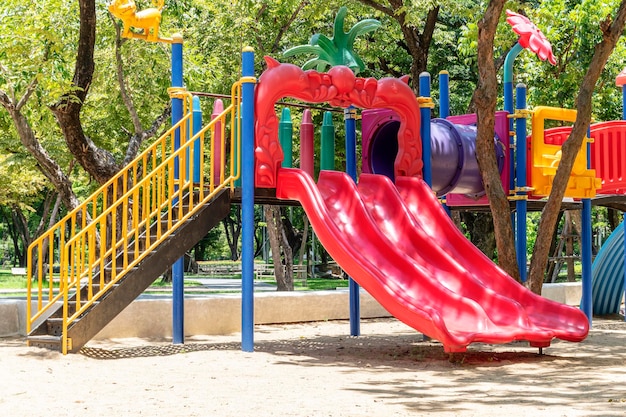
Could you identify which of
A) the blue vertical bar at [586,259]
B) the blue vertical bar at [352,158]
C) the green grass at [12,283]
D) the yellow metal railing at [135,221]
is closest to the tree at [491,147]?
the blue vertical bar at [352,158]

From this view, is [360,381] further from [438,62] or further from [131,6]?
[438,62]

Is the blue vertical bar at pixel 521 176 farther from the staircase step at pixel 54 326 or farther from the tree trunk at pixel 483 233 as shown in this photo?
the tree trunk at pixel 483 233

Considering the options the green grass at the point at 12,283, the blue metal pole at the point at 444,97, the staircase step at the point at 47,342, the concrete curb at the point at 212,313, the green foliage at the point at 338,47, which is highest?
the green foliage at the point at 338,47

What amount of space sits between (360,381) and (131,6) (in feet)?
19.9

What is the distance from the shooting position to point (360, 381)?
8555 mm

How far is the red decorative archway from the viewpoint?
11219mm

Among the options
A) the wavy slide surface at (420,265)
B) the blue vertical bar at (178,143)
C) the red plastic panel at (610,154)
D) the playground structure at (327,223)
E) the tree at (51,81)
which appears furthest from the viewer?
the red plastic panel at (610,154)

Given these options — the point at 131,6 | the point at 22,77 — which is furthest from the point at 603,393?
the point at 22,77

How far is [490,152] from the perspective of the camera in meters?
11.8

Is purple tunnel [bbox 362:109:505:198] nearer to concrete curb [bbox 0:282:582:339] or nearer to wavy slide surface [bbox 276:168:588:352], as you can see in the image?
wavy slide surface [bbox 276:168:588:352]

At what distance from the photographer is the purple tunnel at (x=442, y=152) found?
13359 millimetres

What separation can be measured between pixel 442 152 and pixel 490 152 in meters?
1.58

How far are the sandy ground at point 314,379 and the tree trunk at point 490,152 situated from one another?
1.32m

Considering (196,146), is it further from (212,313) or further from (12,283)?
(12,283)
